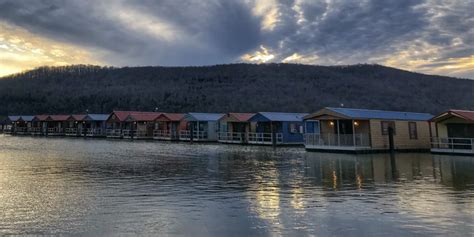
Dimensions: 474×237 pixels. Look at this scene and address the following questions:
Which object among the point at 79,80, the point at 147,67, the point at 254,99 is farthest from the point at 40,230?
the point at 79,80

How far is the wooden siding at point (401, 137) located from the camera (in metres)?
28.8

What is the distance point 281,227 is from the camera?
759 cm

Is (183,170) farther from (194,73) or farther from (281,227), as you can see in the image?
(194,73)

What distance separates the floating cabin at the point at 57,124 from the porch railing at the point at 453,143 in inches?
2625

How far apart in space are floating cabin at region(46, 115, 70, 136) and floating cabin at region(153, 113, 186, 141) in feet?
88.4

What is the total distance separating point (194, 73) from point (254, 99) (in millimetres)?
36957

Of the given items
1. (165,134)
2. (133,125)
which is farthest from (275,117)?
(133,125)

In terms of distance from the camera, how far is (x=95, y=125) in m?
71.1

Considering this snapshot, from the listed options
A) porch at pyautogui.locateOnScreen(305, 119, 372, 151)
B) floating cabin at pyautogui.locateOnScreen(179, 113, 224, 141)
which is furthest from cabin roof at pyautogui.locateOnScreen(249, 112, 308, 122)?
floating cabin at pyautogui.locateOnScreen(179, 113, 224, 141)

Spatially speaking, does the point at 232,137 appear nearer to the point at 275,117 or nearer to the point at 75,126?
the point at 275,117

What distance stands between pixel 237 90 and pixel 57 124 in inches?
2427

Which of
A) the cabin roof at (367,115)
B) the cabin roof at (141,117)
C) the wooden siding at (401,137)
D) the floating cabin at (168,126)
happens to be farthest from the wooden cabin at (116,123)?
the wooden siding at (401,137)

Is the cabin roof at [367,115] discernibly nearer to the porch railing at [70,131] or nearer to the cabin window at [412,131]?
the cabin window at [412,131]

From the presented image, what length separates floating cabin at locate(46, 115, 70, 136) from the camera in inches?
2927
